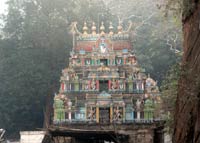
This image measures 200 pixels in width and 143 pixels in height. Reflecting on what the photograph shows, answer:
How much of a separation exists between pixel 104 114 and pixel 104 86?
1.57 meters

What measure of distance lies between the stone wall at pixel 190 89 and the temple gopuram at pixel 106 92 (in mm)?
9425

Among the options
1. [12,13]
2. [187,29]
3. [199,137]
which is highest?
[12,13]

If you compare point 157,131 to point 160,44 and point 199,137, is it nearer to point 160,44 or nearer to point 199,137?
point 199,137

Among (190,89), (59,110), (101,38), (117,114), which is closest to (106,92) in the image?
(117,114)

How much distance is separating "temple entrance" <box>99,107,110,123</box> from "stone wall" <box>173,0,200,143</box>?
10166mm

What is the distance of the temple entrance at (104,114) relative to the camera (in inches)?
754

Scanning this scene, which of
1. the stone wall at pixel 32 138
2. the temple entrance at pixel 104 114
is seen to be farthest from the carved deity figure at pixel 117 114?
the stone wall at pixel 32 138

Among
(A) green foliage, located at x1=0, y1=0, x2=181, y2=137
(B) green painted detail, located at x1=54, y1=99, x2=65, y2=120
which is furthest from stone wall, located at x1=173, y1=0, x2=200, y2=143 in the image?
(A) green foliage, located at x1=0, y1=0, x2=181, y2=137

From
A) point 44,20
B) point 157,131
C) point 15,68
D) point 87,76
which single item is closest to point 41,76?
point 15,68

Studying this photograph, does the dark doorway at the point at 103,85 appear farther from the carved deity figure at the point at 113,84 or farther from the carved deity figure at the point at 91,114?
the carved deity figure at the point at 91,114

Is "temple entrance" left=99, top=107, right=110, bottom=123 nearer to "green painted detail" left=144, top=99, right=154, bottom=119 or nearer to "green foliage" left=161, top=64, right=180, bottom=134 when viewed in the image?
"green painted detail" left=144, top=99, right=154, bottom=119

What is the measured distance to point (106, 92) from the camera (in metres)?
19.8

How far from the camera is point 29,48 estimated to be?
28.9 meters

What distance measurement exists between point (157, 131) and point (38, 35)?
15.3 m
